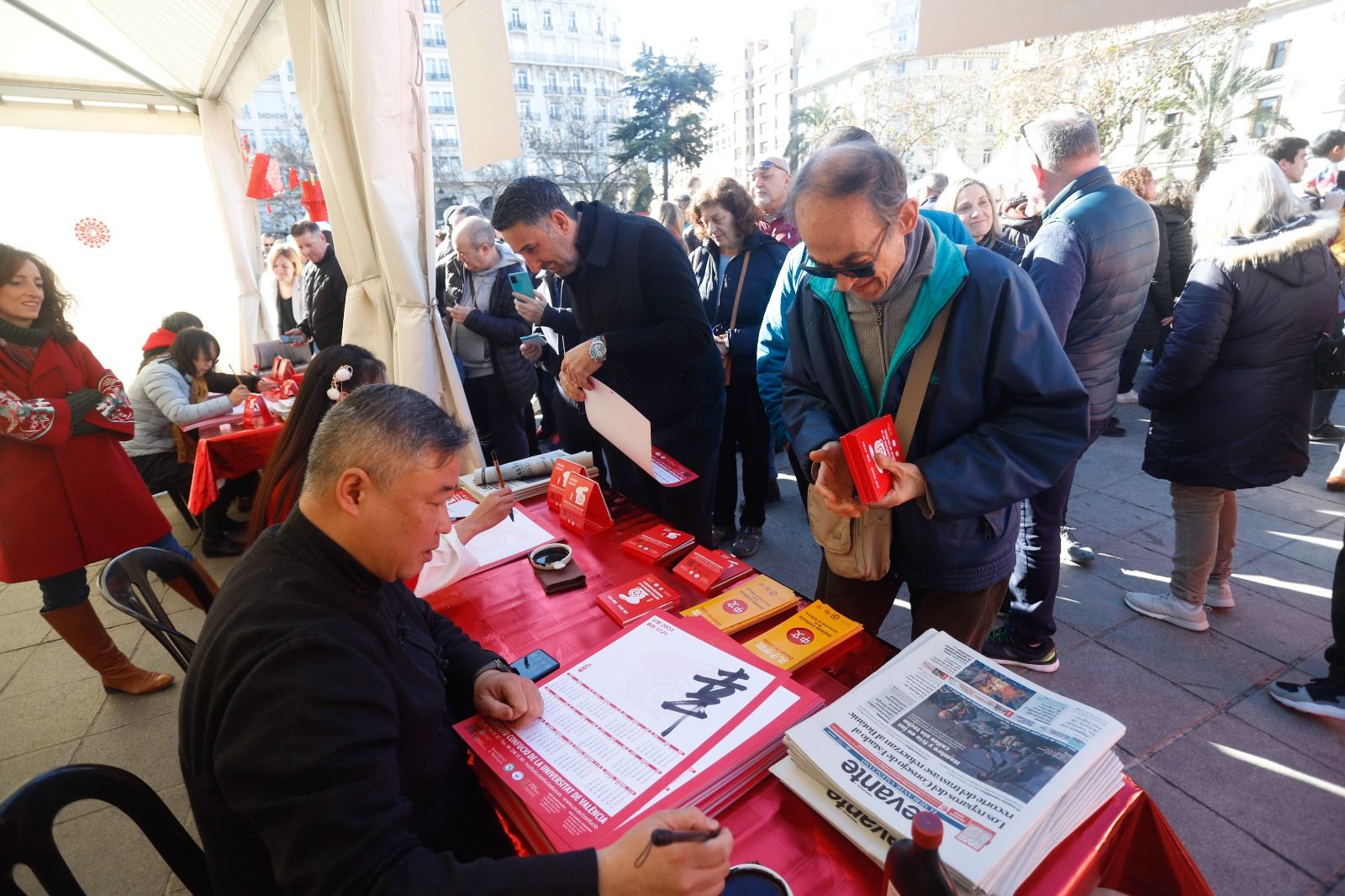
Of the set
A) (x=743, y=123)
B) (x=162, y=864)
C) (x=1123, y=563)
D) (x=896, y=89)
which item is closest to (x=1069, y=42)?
(x=896, y=89)

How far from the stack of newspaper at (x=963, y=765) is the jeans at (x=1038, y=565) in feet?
5.13

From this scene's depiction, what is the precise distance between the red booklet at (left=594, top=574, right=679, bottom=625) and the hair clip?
990mm

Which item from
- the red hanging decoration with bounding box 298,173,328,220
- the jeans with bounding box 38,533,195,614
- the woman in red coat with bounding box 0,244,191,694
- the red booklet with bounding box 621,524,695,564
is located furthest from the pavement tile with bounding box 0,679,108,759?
the red hanging decoration with bounding box 298,173,328,220

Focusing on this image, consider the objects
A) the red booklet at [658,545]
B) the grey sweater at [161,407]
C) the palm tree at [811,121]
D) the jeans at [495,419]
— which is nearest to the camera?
the red booklet at [658,545]

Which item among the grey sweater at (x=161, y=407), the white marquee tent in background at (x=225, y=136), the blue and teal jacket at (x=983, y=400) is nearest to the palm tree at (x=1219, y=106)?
the white marquee tent in background at (x=225, y=136)

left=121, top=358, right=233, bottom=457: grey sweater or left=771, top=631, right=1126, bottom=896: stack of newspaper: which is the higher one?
left=121, top=358, right=233, bottom=457: grey sweater

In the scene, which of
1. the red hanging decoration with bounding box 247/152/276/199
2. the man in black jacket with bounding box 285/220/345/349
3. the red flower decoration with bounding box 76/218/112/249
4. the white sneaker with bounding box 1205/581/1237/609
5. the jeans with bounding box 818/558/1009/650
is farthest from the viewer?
the red hanging decoration with bounding box 247/152/276/199

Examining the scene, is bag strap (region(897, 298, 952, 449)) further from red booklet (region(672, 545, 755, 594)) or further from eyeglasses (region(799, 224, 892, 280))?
red booklet (region(672, 545, 755, 594))

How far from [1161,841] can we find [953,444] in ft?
2.56

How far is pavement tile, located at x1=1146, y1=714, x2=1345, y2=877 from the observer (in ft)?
5.88

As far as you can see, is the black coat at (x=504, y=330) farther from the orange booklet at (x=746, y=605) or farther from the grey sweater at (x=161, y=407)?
the orange booklet at (x=746, y=605)

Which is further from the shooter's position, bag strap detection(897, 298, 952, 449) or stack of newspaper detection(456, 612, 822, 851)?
bag strap detection(897, 298, 952, 449)

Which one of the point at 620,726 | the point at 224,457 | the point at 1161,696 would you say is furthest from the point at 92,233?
the point at 1161,696

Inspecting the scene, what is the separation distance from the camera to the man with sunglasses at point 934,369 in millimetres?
1293
